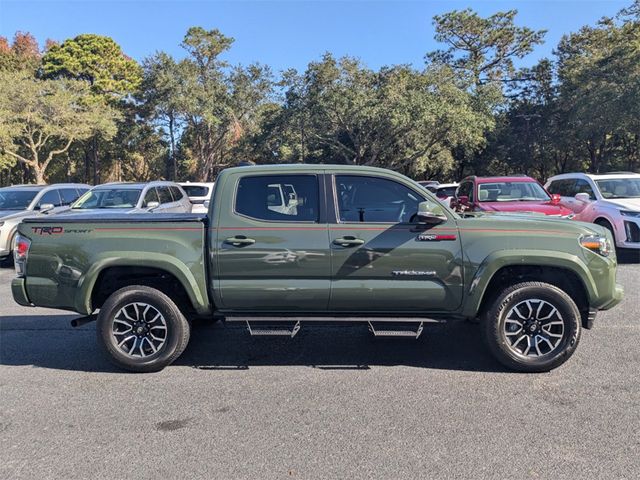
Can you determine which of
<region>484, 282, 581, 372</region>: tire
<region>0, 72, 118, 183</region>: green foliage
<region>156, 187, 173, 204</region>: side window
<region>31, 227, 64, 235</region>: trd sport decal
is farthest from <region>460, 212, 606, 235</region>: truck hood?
<region>0, 72, 118, 183</region>: green foliage

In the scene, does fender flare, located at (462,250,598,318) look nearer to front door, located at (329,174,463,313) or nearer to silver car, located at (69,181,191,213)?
front door, located at (329,174,463,313)

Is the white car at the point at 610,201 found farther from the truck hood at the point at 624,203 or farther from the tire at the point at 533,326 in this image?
the tire at the point at 533,326

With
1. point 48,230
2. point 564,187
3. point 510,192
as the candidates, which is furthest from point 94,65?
point 48,230

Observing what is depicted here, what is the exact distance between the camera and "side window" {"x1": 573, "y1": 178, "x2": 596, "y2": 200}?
11845 millimetres

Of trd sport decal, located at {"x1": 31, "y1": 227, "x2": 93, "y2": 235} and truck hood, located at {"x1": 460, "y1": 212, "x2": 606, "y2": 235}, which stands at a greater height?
trd sport decal, located at {"x1": 31, "y1": 227, "x2": 93, "y2": 235}

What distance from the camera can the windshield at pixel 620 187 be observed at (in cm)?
1144

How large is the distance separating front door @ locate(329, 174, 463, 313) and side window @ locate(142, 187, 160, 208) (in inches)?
310

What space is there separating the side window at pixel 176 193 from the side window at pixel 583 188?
33.4ft

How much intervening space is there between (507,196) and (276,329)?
803cm

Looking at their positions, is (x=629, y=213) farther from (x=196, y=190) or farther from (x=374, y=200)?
(x=196, y=190)

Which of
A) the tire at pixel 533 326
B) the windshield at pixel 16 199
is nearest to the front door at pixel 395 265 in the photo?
the tire at pixel 533 326

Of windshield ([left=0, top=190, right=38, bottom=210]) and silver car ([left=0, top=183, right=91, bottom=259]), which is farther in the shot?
windshield ([left=0, top=190, right=38, bottom=210])

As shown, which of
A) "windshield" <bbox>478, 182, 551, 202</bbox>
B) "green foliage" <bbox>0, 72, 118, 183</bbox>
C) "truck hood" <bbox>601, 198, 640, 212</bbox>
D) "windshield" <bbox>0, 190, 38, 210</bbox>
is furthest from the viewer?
"green foliage" <bbox>0, 72, 118, 183</bbox>

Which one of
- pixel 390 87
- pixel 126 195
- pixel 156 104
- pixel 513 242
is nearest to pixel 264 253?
pixel 513 242
